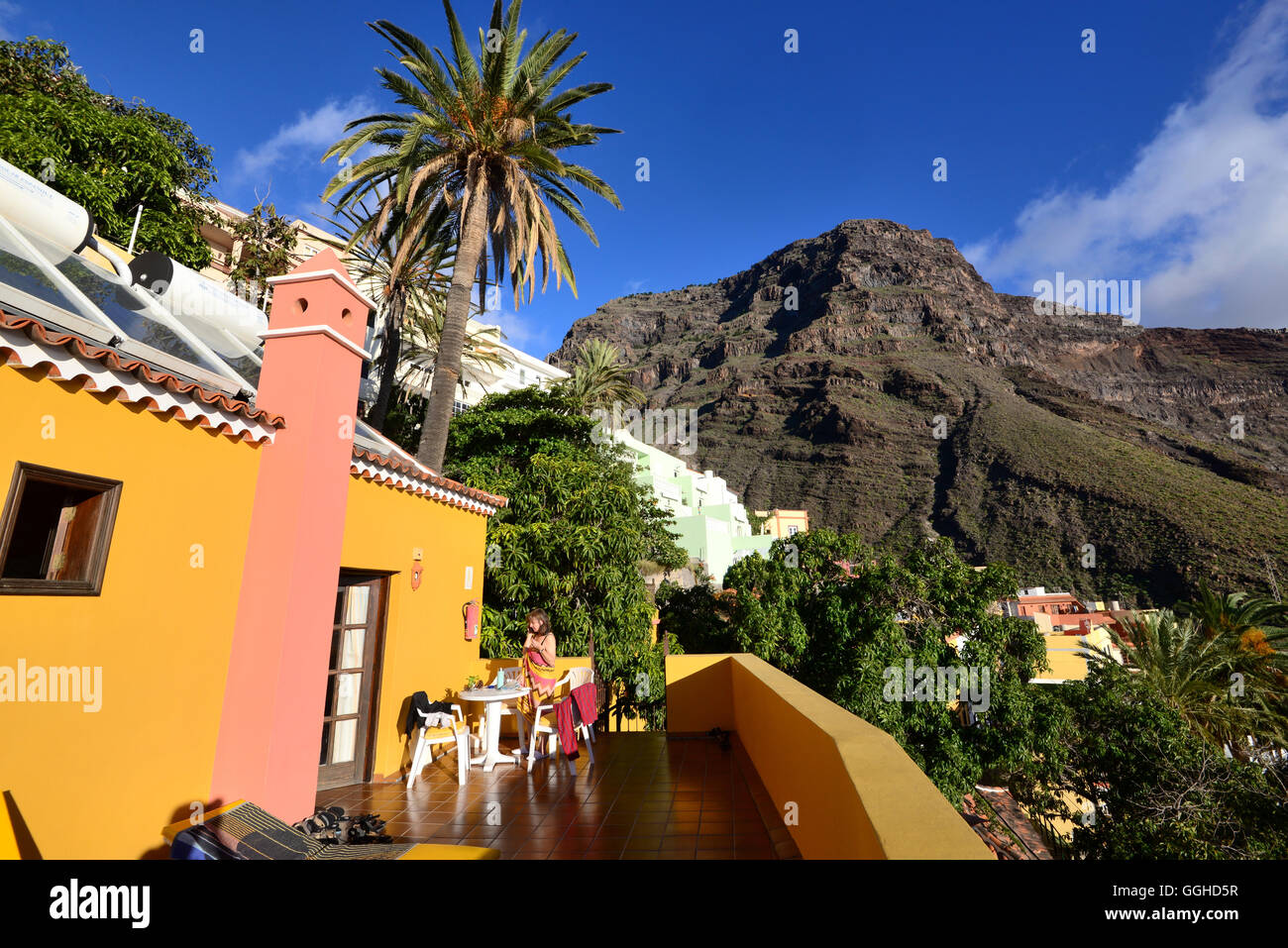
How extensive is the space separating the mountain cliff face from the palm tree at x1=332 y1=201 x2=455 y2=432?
45989mm

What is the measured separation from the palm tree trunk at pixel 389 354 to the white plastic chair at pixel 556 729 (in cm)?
877

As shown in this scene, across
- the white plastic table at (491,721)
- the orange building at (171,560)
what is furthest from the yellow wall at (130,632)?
the white plastic table at (491,721)

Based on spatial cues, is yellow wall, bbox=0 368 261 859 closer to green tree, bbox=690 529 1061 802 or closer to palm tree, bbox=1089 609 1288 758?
green tree, bbox=690 529 1061 802

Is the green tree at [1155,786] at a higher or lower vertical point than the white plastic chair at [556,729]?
lower

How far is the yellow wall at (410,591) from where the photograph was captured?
5.68m

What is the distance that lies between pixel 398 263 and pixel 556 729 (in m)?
9.16

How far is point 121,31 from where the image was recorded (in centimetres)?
1191

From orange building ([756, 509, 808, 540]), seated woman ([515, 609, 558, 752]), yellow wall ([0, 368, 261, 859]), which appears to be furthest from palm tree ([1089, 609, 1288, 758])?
orange building ([756, 509, 808, 540])

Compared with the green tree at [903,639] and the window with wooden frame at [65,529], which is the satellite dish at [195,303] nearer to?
the window with wooden frame at [65,529]

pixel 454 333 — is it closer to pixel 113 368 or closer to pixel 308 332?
pixel 308 332

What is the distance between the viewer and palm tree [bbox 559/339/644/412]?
83.4 ft
